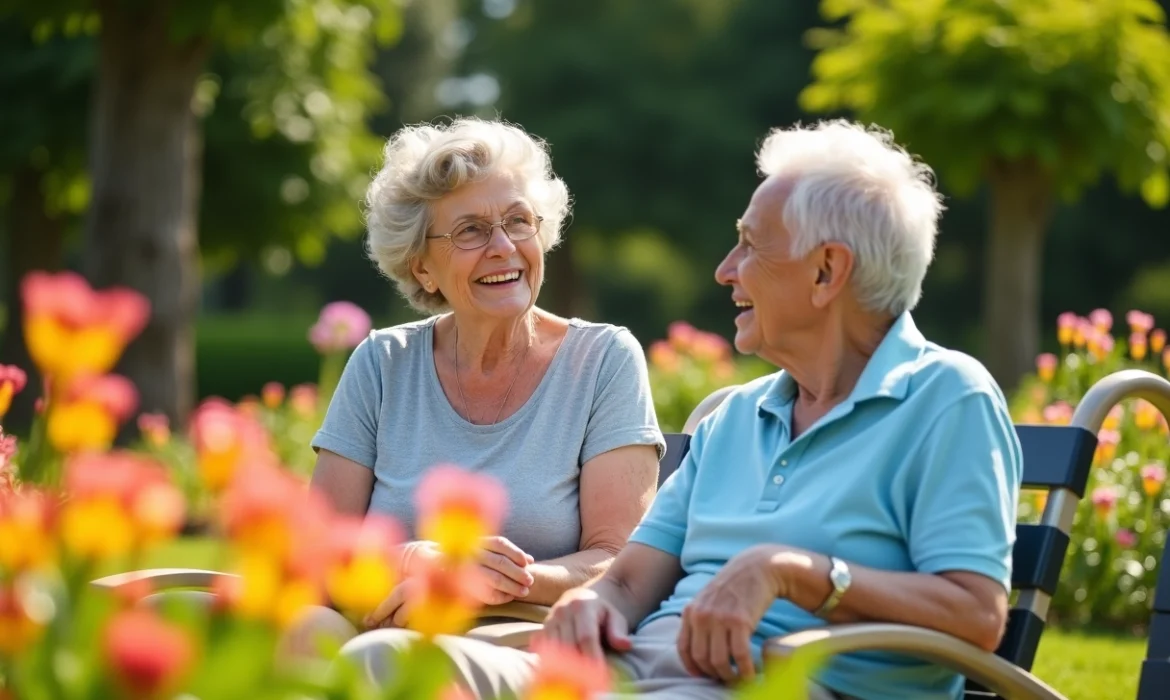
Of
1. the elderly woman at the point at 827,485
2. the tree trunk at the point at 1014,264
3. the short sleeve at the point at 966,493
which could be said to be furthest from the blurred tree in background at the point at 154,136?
the short sleeve at the point at 966,493

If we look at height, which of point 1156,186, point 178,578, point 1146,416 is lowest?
point 178,578

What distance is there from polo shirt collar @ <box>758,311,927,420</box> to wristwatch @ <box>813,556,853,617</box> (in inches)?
12.9

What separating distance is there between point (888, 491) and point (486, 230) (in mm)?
1316

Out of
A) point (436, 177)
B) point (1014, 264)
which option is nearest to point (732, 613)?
point (436, 177)

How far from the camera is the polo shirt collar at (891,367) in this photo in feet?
8.86

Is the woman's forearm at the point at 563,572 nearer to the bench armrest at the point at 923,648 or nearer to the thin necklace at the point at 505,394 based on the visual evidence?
the thin necklace at the point at 505,394

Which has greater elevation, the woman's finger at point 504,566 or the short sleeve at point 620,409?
the short sleeve at point 620,409

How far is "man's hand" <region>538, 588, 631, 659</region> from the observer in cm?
276

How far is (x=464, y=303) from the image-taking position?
3.64 m

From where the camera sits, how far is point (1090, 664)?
17.6 feet

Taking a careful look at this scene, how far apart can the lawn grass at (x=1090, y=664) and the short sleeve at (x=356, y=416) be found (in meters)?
2.37

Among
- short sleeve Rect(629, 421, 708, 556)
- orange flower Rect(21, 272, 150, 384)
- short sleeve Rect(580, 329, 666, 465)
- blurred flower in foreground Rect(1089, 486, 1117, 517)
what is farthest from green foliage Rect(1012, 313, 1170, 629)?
orange flower Rect(21, 272, 150, 384)

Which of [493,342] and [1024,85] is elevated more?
[1024,85]

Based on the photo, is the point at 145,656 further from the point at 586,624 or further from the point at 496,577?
the point at 496,577
